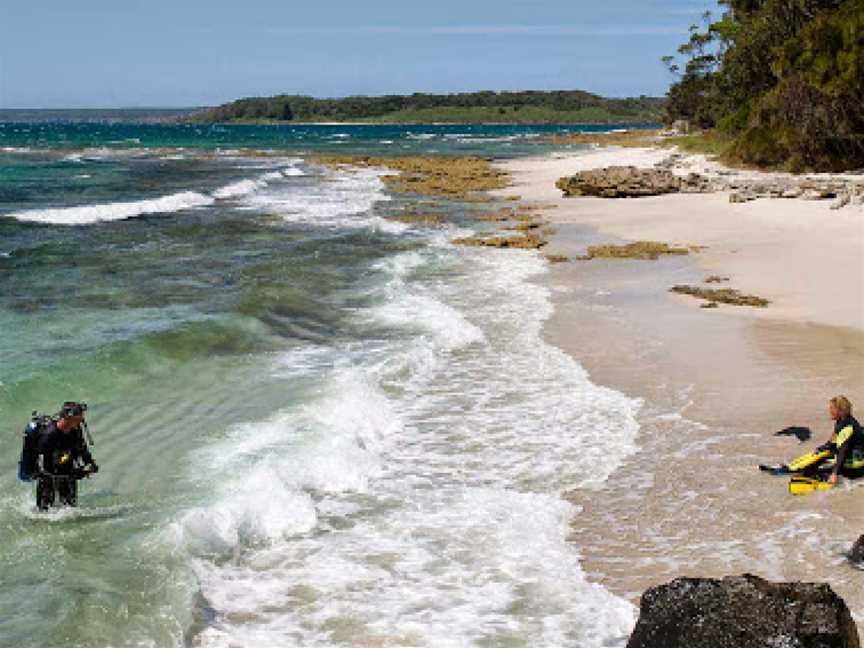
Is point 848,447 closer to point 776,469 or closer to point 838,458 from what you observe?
point 838,458

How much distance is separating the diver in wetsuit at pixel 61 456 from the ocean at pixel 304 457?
0.31m

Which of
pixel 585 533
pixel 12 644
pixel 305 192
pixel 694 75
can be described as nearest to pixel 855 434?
pixel 585 533

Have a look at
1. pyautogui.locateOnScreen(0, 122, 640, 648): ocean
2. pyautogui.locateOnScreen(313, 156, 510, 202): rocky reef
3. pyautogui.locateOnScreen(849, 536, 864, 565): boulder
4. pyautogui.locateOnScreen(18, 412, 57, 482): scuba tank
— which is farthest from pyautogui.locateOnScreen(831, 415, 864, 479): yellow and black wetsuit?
pyautogui.locateOnScreen(313, 156, 510, 202): rocky reef

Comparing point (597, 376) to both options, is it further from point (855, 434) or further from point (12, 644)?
point (12, 644)

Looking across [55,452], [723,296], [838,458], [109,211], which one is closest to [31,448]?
[55,452]

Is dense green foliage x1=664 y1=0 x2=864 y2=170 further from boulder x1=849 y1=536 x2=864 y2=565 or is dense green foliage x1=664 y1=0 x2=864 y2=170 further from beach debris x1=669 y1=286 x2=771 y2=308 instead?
boulder x1=849 y1=536 x2=864 y2=565

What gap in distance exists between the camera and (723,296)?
1970 centimetres

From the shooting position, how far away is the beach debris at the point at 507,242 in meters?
29.5

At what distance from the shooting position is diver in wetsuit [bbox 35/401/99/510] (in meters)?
8.55

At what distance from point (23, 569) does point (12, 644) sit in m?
1.32

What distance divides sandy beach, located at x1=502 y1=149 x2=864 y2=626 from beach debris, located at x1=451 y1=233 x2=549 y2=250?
88cm

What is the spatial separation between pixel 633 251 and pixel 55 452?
826 inches

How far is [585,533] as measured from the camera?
897cm

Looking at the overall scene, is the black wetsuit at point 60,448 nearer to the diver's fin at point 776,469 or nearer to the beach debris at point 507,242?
the diver's fin at point 776,469
